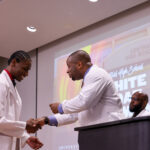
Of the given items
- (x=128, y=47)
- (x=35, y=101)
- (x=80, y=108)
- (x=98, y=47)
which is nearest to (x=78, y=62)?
(x=80, y=108)

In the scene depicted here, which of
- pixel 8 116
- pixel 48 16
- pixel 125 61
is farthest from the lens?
pixel 48 16

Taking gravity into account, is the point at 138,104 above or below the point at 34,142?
above

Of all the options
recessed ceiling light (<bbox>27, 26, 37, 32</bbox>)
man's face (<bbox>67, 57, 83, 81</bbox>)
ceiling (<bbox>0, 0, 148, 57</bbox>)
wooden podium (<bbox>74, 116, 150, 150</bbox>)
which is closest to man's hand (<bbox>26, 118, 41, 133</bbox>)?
man's face (<bbox>67, 57, 83, 81</bbox>)

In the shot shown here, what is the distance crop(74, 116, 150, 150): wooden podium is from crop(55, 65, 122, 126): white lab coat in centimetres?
29

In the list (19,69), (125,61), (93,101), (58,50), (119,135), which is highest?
(58,50)

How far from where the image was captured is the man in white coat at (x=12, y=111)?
7.01 feet

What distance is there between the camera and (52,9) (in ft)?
15.3

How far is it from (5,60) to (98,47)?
7.46ft

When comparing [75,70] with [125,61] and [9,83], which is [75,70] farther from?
[125,61]

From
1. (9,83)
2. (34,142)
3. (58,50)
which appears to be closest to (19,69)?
(9,83)

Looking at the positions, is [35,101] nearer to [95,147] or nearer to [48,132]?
[48,132]

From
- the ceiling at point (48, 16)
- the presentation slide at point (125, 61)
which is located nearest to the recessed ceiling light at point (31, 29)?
the ceiling at point (48, 16)

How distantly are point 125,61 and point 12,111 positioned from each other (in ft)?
8.18

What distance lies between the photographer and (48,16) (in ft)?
15.9
